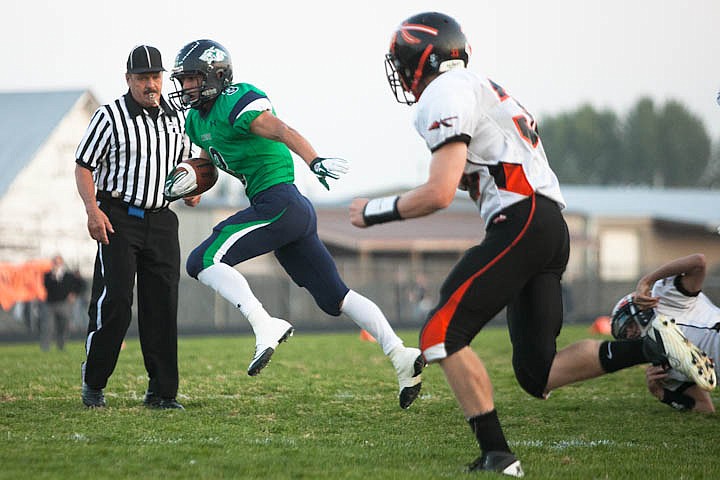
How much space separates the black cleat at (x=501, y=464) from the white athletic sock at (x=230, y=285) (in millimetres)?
1869

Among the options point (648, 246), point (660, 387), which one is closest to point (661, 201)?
point (648, 246)

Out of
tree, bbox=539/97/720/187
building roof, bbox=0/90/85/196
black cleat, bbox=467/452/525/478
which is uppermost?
black cleat, bbox=467/452/525/478

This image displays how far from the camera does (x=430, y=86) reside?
13.6ft

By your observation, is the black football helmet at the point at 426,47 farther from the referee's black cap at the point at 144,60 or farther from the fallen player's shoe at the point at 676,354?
the referee's black cap at the point at 144,60

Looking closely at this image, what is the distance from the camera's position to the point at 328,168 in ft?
16.9

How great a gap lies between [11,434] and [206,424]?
984 mm

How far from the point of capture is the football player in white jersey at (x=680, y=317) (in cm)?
592

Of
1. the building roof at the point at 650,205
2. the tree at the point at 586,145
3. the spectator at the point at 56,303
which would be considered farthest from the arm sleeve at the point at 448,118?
the tree at the point at 586,145

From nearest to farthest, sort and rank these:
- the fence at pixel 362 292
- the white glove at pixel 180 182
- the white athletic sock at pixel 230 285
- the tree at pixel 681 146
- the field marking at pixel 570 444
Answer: the field marking at pixel 570 444 < the white athletic sock at pixel 230 285 < the white glove at pixel 180 182 < the fence at pixel 362 292 < the tree at pixel 681 146

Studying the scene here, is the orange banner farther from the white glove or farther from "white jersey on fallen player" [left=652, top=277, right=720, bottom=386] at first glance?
"white jersey on fallen player" [left=652, top=277, right=720, bottom=386]

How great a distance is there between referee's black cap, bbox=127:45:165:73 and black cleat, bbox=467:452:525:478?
3.35 metres

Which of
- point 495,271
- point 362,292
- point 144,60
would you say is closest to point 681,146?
point 362,292

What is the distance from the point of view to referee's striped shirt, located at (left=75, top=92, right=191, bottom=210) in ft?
20.2

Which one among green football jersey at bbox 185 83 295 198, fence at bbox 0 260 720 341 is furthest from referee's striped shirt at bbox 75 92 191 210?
fence at bbox 0 260 720 341
